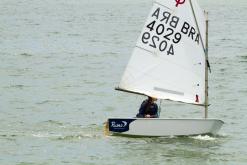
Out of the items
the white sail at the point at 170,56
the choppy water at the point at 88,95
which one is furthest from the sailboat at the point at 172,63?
the choppy water at the point at 88,95

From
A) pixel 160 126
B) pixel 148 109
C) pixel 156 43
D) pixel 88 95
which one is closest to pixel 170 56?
pixel 156 43

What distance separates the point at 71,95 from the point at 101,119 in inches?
328

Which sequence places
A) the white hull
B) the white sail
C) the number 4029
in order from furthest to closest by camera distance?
the number 4029 → the white sail → the white hull

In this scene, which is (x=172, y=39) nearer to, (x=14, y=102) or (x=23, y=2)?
(x=14, y=102)

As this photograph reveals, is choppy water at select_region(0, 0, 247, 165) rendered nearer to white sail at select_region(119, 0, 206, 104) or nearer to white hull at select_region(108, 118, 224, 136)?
white hull at select_region(108, 118, 224, 136)

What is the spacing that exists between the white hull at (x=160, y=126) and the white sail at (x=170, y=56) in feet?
4.89

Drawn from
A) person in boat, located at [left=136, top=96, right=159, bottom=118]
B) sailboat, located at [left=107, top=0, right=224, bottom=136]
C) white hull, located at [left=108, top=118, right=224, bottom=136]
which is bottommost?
white hull, located at [left=108, top=118, right=224, bottom=136]

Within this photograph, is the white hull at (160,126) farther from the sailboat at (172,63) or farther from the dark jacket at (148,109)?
the dark jacket at (148,109)

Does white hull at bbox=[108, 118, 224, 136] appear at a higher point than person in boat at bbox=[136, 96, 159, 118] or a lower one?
lower

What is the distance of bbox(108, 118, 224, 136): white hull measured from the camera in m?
32.7

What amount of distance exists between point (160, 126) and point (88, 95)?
15821 mm

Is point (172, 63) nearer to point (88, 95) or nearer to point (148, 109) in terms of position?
point (148, 109)

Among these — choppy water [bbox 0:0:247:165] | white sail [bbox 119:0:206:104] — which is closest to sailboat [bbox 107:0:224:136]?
white sail [bbox 119:0:206:104]


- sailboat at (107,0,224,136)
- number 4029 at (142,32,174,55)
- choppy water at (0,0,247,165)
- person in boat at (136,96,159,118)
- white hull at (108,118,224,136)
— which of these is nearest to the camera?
choppy water at (0,0,247,165)
